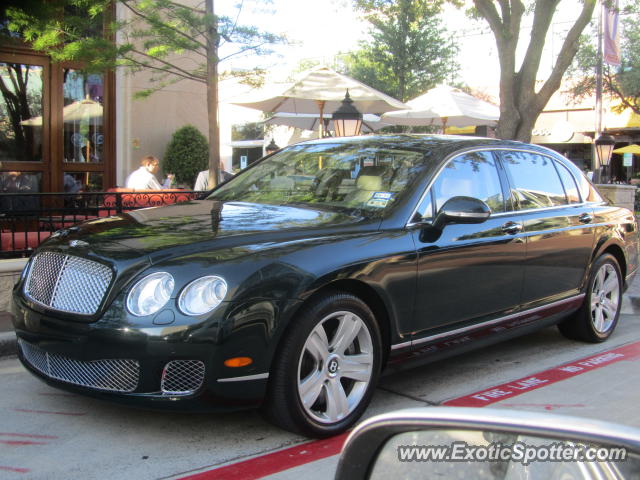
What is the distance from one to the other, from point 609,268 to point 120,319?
4.45 m

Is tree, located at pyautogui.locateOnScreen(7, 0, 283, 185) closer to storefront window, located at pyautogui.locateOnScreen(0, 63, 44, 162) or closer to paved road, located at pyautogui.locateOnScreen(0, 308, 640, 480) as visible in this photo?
storefront window, located at pyautogui.locateOnScreen(0, 63, 44, 162)

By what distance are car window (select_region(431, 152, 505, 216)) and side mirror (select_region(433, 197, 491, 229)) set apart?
0.18 metres

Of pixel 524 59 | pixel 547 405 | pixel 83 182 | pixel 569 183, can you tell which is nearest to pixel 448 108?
pixel 524 59

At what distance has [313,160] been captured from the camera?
484 centimetres

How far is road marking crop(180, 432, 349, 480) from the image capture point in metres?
3.11

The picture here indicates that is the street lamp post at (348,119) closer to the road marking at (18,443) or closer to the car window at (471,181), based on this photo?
the car window at (471,181)

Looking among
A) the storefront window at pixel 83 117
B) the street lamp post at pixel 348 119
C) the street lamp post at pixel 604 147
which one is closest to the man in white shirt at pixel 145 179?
the storefront window at pixel 83 117

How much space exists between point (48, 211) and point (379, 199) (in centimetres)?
388

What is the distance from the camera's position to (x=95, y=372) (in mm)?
3289

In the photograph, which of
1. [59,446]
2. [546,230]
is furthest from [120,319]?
[546,230]

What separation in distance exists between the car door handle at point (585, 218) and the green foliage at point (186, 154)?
27.0 feet

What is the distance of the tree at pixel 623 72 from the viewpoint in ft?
87.4

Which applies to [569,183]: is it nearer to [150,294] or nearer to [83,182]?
[150,294]

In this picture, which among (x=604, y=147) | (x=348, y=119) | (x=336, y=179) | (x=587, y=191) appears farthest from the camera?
(x=604, y=147)
